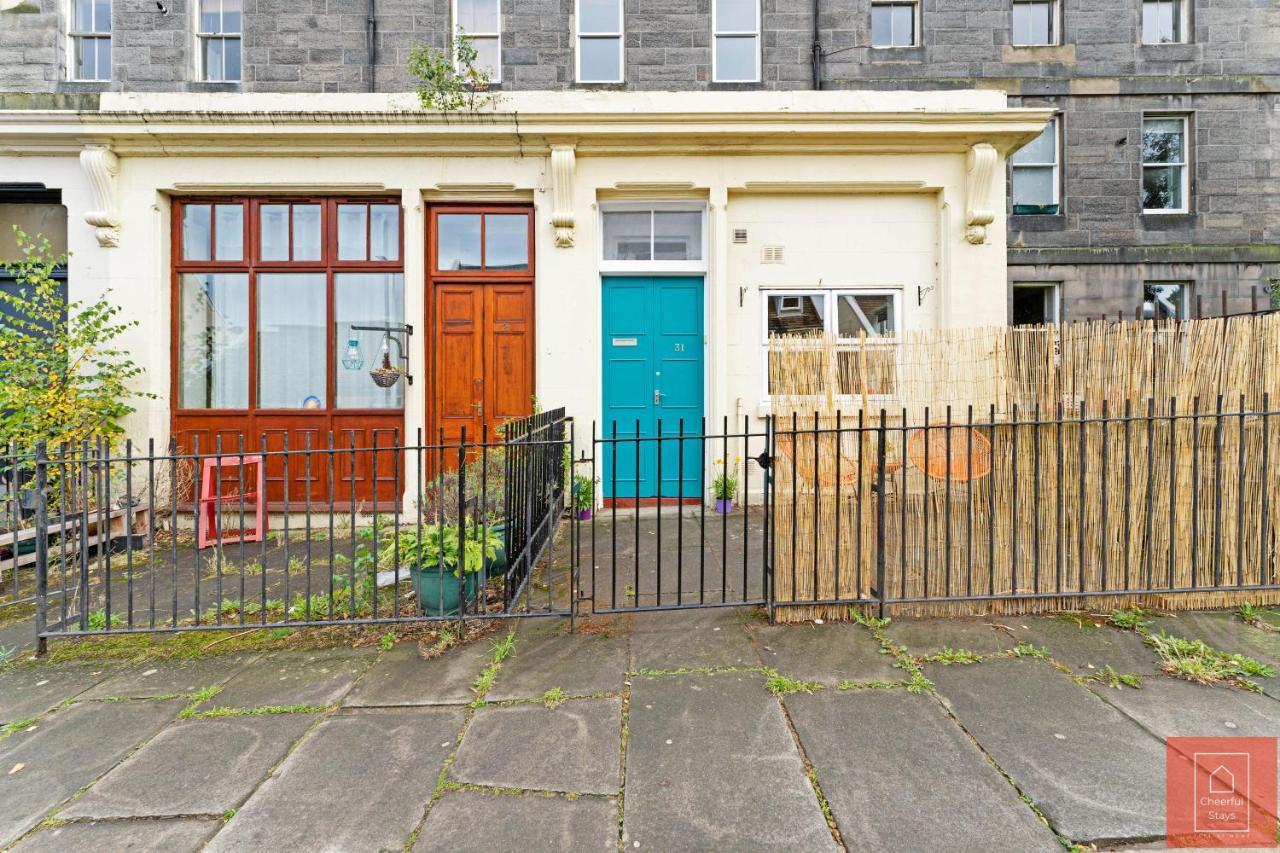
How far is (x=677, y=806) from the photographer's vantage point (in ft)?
7.19

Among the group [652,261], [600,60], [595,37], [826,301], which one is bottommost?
[826,301]

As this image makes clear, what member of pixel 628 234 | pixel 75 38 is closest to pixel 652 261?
pixel 628 234

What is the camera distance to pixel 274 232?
6.94 metres

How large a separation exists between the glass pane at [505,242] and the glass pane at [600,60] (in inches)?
118

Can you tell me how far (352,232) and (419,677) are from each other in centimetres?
583

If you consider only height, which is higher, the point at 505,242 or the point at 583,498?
the point at 505,242

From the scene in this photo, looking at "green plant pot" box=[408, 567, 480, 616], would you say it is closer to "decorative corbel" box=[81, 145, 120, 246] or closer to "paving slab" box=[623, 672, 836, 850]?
"paving slab" box=[623, 672, 836, 850]

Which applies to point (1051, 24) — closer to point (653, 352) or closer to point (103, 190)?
point (653, 352)

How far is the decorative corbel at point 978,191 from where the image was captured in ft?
21.6

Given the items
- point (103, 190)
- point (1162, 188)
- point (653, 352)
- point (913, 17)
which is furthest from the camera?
point (1162, 188)

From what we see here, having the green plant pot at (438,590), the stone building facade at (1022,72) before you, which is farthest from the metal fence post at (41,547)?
the stone building facade at (1022,72)

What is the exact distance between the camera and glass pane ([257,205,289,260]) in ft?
22.7

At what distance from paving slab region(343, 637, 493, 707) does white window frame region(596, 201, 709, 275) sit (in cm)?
487

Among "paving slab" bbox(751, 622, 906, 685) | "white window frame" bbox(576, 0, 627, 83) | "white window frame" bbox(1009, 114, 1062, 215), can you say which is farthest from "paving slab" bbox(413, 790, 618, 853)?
"white window frame" bbox(1009, 114, 1062, 215)
